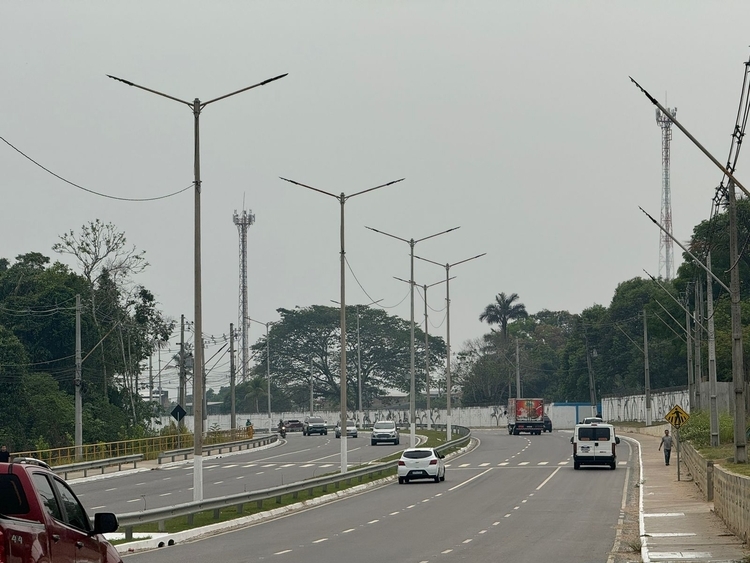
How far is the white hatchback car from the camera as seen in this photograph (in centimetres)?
4753

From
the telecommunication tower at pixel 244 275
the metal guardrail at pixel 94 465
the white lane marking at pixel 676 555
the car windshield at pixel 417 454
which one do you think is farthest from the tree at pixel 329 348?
the white lane marking at pixel 676 555

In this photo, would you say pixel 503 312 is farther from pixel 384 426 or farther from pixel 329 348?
pixel 384 426

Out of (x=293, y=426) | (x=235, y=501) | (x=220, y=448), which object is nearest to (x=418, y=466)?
(x=235, y=501)

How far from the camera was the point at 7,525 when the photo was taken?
880cm

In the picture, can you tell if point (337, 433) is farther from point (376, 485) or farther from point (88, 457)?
point (376, 485)

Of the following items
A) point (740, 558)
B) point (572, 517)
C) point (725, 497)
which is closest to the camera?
point (740, 558)

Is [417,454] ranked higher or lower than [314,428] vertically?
lower

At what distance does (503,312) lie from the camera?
6757 inches

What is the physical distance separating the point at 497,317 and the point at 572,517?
140 meters

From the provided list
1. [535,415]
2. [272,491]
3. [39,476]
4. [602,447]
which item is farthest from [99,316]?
[39,476]

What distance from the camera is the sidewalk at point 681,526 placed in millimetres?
20984

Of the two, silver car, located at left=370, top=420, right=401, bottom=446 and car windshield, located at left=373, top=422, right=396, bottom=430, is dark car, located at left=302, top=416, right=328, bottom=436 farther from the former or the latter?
car windshield, located at left=373, top=422, right=396, bottom=430

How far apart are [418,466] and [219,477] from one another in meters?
9.01

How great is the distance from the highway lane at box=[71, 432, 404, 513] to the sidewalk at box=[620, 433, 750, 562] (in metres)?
12.9
